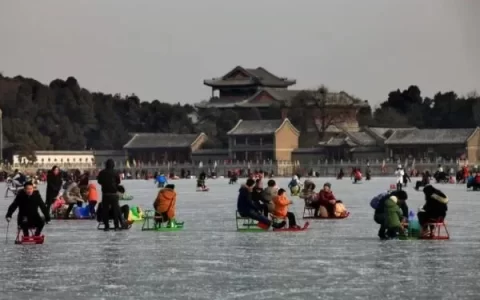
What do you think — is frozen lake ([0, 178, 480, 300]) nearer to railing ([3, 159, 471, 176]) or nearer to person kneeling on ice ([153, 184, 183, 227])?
person kneeling on ice ([153, 184, 183, 227])

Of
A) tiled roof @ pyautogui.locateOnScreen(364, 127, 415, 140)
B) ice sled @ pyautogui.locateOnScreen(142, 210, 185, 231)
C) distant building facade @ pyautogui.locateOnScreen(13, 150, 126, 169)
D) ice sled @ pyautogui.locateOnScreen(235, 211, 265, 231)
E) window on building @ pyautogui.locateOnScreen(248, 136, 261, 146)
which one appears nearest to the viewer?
ice sled @ pyautogui.locateOnScreen(235, 211, 265, 231)

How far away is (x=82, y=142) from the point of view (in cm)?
13125

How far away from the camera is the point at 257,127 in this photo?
122500mm

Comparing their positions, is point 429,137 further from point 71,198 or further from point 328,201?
point 71,198

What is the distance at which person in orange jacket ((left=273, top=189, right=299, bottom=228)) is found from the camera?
78.8 feet

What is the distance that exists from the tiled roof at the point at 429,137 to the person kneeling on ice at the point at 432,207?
90.8 meters

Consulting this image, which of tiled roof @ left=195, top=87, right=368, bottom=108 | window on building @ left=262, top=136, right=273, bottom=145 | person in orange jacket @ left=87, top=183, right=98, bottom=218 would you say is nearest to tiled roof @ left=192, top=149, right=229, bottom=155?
window on building @ left=262, top=136, right=273, bottom=145

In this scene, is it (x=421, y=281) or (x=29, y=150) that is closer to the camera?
(x=421, y=281)

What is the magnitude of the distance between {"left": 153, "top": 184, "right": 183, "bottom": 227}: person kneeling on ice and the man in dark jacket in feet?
2.34

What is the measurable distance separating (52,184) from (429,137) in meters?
87.1

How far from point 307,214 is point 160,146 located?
9339cm

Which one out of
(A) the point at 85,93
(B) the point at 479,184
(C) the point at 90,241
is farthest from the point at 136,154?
(C) the point at 90,241

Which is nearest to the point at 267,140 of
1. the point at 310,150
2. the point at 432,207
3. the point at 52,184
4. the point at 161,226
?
the point at 310,150

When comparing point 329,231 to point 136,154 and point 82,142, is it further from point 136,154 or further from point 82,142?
point 82,142
